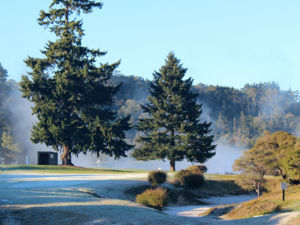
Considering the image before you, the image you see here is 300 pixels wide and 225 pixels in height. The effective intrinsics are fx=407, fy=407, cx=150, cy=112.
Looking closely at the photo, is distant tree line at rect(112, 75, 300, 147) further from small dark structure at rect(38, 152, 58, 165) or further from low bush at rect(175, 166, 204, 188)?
low bush at rect(175, 166, 204, 188)

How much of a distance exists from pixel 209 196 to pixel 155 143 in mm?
16044

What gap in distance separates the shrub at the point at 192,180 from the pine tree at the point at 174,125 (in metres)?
11.6

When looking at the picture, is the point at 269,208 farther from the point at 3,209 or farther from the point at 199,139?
the point at 199,139

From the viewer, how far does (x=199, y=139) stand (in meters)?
48.8

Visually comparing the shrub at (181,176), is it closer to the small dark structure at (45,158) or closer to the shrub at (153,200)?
the shrub at (153,200)

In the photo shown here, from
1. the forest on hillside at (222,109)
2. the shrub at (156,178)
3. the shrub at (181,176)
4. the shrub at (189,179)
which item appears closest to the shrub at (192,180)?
the shrub at (189,179)

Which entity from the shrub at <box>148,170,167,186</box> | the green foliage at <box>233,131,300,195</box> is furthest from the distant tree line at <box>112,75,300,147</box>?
the shrub at <box>148,170,167,186</box>

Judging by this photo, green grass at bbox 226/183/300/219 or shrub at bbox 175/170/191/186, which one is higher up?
shrub at bbox 175/170/191/186

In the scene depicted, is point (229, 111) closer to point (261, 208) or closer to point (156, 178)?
point (156, 178)

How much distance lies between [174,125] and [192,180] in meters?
15.5

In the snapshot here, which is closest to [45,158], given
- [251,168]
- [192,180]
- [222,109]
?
[192,180]

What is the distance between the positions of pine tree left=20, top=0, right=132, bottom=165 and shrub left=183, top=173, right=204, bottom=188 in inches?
585

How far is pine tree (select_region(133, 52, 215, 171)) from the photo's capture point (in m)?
48.6

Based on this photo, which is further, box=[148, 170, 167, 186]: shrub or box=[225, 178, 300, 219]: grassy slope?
box=[148, 170, 167, 186]: shrub
